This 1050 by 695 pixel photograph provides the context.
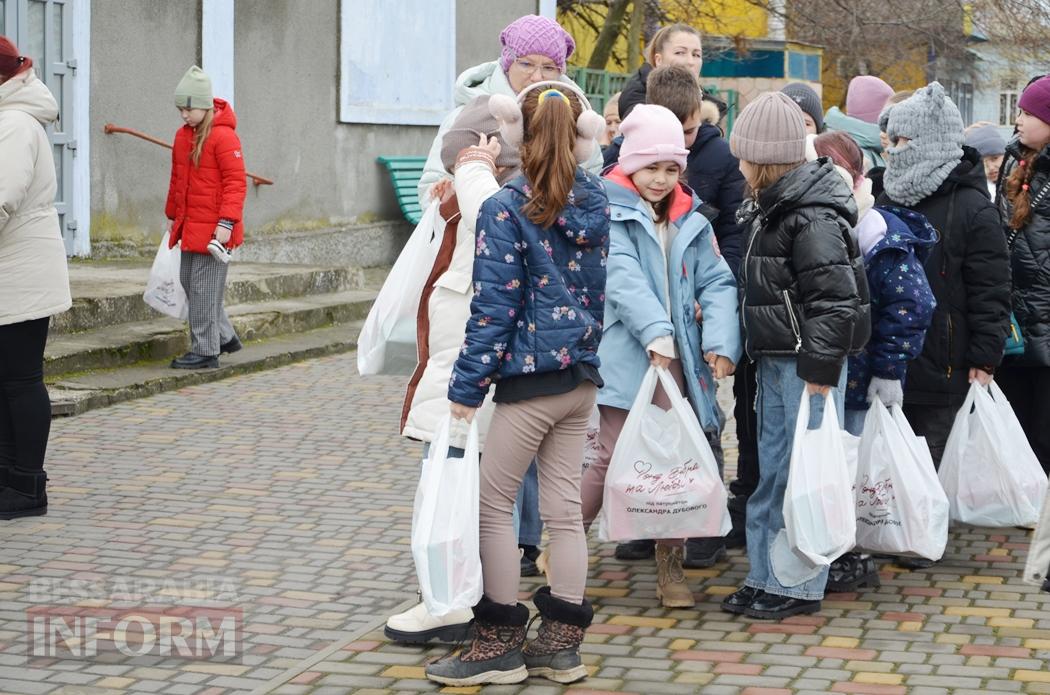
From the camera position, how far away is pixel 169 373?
10.1 metres

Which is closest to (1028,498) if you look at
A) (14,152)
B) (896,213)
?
(896,213)

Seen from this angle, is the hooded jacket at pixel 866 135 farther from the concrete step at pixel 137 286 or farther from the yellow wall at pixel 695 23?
the yellow wall at pixel 695 23

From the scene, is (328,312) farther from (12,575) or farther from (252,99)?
(12,575)

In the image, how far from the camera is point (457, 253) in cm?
501

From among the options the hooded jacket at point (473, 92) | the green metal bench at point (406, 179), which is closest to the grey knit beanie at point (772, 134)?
the hooded jacket at point (473, 92)

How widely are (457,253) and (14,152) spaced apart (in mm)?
2268

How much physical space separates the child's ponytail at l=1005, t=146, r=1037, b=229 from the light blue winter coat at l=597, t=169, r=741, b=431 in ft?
5.55

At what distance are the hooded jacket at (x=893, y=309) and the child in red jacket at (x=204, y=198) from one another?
5.19 meters

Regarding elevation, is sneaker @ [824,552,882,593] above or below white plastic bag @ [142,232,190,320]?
below

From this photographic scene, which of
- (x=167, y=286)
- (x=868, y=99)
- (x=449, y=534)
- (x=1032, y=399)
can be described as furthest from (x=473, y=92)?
(x=167, y=286)

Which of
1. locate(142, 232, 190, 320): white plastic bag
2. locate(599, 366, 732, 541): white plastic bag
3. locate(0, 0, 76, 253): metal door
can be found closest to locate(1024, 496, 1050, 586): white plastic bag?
locate(599, 366, 732, 541): white plastic bag

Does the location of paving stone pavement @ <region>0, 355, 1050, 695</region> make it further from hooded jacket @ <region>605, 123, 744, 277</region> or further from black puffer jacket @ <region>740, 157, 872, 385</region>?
hooded jacket @ <region>605, 123, 744, 277</region>

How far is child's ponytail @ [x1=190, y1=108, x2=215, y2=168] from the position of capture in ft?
32.9

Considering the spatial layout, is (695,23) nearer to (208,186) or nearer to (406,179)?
(406,179)
